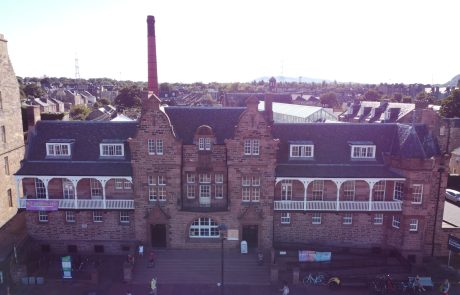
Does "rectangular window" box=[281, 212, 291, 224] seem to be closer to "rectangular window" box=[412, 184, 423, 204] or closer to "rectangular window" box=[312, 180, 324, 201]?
"rectangular window" box=[312, 180, 324, 201]

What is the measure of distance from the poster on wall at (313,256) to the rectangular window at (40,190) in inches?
927

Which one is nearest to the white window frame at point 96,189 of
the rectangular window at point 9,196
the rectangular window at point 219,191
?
the rectangular window at point 219,191

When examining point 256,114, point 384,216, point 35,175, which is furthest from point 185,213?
point 384,216

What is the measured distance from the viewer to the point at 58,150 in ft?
116

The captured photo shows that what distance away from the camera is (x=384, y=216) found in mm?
35438

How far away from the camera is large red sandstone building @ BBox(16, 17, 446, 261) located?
3366 cm

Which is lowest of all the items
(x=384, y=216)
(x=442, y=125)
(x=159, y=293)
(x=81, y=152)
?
(x=159, y=293)

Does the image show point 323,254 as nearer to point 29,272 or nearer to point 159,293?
point 159,293

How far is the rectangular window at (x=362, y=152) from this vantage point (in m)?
35.4

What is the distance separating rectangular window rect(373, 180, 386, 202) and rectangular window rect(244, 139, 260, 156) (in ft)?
37.3

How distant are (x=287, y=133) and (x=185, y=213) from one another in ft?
39.4

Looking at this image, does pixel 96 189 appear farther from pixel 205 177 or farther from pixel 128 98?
pixel 128 98

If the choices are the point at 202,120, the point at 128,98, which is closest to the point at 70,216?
the point at 202,120

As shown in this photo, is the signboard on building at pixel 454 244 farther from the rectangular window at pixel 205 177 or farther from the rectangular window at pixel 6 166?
the rectangular window at pixel 6 166
